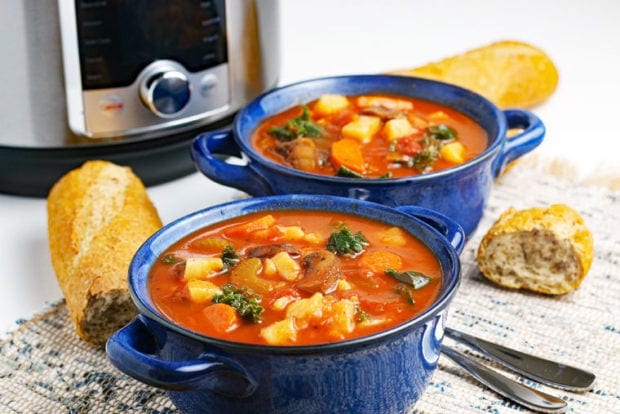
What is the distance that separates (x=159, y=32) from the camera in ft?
9.27

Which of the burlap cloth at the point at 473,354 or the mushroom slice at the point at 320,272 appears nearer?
the mushroom slice at the point at 320,272

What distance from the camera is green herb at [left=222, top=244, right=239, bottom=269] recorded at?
2.03 metres

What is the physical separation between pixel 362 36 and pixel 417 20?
11.9 inches

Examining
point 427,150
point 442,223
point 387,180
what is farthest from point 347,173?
point 442,223

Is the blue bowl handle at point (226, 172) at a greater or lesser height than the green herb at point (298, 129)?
lesser

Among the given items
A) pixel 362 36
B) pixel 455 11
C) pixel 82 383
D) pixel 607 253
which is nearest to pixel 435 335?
pixel 82 383

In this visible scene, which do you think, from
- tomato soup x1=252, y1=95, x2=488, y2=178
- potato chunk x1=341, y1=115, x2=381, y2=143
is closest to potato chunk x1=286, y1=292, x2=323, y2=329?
tomato soup x1=252, y1=95, x2=488, y2=178

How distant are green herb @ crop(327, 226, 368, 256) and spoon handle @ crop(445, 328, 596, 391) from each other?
15.1 inches

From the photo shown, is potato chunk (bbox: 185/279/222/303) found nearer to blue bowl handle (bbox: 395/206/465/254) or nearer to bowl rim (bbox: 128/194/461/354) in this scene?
bowl rim (bbox: 128/194/461/354)

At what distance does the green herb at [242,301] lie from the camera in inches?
73.1

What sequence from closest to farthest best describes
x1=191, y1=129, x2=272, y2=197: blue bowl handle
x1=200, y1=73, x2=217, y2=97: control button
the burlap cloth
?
the burlap cloth → x1=191, y1=129, x2=272, y2=197: blue bowl handle → x1=200, y1=73, x2=217, y2=97: control button

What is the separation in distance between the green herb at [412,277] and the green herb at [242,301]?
26 centimetres

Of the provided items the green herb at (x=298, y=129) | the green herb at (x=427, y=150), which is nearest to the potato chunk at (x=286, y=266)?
the green herb at (x=427, y=150)

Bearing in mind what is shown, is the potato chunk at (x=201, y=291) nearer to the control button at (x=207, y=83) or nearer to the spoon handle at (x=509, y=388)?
the spoon handle at (x=509, y=388)
